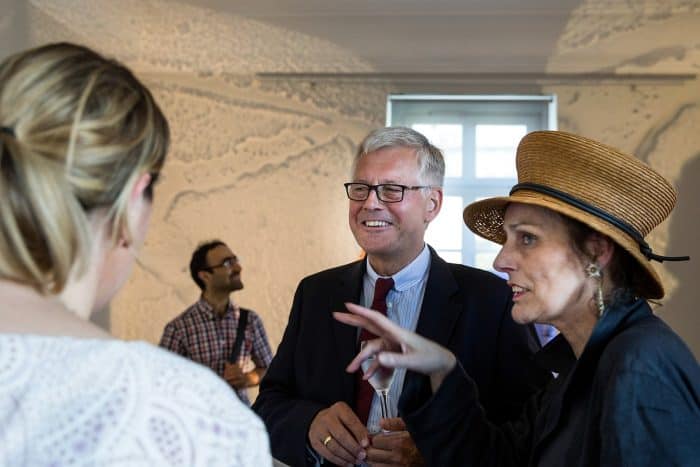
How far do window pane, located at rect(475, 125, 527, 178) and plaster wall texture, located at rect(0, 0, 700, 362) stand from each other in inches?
15.8

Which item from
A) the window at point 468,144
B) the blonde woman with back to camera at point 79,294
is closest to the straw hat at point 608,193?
the blonde woman with back to camera at point 79,294

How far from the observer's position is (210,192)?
696 centimetres

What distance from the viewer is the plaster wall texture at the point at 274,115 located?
21.7ft

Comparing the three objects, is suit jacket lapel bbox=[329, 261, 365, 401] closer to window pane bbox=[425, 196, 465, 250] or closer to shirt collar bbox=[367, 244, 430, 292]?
shirt collar bbox=[367, 244, 430, 292]

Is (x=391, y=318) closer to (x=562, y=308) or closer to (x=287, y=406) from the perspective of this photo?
(x=287, y=406)

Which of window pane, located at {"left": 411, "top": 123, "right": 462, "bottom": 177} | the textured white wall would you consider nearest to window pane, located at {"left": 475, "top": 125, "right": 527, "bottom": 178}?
window pane, located at {"left": 411, "top": 123, "right": 462, "bottom": 177}

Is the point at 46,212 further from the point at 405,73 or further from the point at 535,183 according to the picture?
the point at 405,73

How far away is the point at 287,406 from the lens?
2455 millimetres

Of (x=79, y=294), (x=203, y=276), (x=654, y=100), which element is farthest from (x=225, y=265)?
(x=79, y=294)

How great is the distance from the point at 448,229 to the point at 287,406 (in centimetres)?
465

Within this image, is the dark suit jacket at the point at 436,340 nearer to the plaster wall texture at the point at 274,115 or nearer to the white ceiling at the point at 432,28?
the plaster wall texture at the point at 274,115

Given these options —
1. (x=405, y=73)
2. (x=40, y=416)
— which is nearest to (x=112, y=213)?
(x=40, y=416)

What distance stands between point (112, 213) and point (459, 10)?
6.04m

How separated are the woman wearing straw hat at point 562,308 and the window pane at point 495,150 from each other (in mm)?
4865
